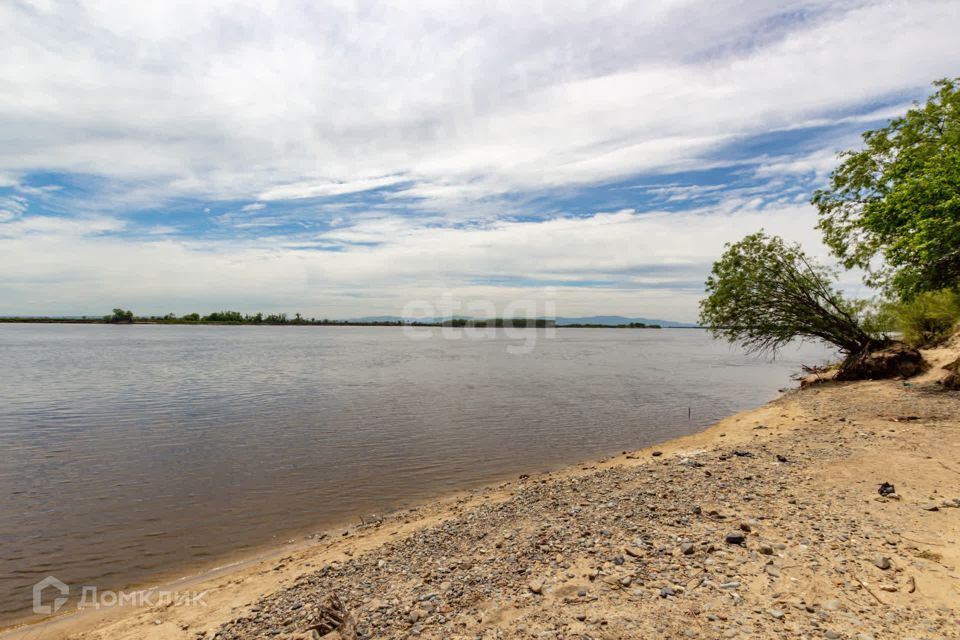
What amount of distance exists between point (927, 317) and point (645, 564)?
34079 mm

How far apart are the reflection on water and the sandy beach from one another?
82.1 inches

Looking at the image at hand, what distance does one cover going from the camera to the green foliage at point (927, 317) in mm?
26344

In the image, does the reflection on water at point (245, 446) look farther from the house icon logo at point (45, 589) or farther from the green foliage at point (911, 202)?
the green foliage at point (911, 202)

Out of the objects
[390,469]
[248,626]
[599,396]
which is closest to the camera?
[248,626]

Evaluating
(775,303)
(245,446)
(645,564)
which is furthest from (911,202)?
(245,446)

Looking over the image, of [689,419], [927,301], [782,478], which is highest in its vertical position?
[927,301]

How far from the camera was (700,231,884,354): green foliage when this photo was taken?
85.5 ft

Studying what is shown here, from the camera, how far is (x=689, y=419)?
928 inches

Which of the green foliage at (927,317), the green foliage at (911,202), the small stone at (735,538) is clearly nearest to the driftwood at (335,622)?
the small stone at (735,538)

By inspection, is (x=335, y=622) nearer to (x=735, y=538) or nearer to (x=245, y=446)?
(x=735, y=538)

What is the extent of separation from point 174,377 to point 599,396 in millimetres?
33165

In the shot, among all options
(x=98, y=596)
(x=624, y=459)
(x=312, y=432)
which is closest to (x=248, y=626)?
(x=98, y=596)

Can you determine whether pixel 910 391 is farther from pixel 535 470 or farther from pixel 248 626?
pixel 248 626

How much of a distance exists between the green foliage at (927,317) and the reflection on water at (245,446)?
8.81 metres
